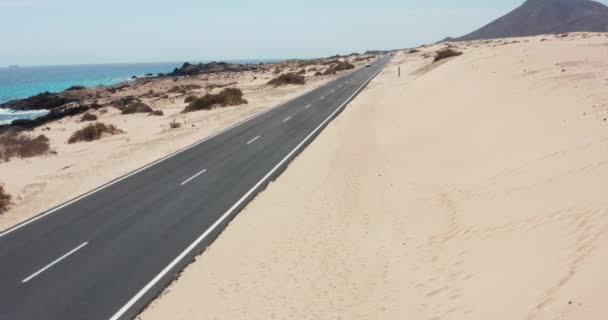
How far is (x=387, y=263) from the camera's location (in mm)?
9367

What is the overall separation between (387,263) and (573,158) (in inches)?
219

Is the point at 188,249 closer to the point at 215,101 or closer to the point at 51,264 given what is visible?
the point at 51,264

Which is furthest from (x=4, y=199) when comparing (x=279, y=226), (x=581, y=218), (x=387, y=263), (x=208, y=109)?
(x=208, y=109)

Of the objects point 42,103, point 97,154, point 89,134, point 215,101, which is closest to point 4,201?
point 97,154

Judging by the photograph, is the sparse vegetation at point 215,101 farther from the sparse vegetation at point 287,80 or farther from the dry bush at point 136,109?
the sparse vegetation at point 287,80

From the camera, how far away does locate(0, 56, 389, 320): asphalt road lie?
855 centimetres

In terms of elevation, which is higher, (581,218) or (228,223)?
(581,218)

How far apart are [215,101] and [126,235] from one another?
103 feet

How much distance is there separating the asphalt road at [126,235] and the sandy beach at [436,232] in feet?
2.39

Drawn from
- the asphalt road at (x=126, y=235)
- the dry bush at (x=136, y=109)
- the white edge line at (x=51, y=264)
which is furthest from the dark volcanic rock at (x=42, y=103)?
the white edge line at (x=51, y=264)

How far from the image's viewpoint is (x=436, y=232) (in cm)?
1051

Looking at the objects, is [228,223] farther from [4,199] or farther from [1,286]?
[4,199]

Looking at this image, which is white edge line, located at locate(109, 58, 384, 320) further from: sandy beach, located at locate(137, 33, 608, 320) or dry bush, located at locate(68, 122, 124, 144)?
dry bush, located at locate(68, 122, 124, 144)

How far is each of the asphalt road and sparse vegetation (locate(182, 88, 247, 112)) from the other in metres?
20.1
